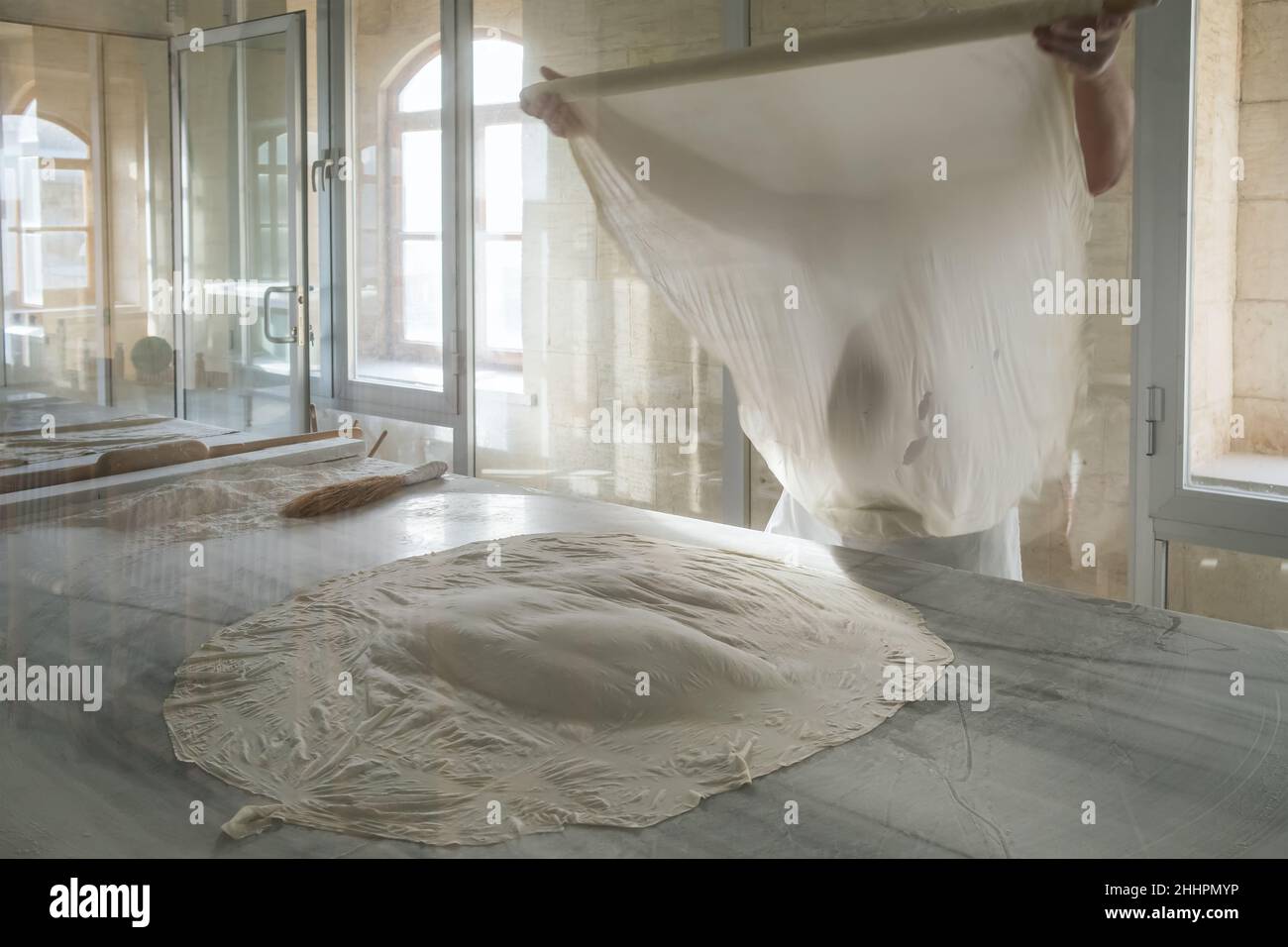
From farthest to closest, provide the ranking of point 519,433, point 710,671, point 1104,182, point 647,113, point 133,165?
point 519,433, point 133,165, point 647,113, point 1104,182, point 710,671

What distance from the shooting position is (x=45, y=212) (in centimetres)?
222

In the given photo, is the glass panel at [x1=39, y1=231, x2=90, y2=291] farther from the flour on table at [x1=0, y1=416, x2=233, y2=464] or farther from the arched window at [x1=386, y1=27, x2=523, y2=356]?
the arched window at [x1=386, y1=27, x2=523, y2=356]

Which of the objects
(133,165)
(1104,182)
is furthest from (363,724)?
(133,165)

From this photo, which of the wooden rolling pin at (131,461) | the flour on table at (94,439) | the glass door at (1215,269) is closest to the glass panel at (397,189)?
the flour on table at (94,439)

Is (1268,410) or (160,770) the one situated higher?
(1268,410)

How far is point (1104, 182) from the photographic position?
1.93m

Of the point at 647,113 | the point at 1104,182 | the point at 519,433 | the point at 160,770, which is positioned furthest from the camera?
the point at 519,433

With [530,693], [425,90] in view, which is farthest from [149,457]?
[425,90]

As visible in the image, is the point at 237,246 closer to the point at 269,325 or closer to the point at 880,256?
the point at 269,325

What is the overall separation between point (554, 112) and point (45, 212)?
1.07 m
